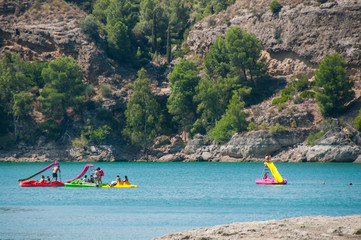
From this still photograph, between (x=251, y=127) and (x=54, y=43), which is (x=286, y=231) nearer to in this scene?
(x=251, y=127)

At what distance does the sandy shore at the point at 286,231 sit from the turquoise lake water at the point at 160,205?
4.43 meters

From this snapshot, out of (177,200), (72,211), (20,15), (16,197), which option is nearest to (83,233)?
(72,211)

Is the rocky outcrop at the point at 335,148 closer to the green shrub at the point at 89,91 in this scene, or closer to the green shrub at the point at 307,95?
the green shrub at the point at 307,95

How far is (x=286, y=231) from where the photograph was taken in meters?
23.8

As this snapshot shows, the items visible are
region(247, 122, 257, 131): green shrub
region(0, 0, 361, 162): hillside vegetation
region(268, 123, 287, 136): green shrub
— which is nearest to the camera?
region(268, 123, 287, 136): green shrub

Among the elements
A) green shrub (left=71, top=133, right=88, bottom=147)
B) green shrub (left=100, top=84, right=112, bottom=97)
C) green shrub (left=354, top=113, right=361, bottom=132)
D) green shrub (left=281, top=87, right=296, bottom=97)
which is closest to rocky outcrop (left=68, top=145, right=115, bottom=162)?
green shrub (left=71, top=133, right=88, bottom=147)

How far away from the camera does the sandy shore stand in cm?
2291

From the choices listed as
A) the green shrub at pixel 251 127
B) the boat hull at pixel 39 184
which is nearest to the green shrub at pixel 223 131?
the green shrub at pixel 251 127

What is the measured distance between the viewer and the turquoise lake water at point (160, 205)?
30278 millimetres

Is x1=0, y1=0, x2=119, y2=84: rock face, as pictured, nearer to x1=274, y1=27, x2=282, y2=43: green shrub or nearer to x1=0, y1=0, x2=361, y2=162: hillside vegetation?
x1=0, y1=0, x2=361, y2=162: hillside vegetation

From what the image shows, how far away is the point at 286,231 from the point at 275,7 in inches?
3320

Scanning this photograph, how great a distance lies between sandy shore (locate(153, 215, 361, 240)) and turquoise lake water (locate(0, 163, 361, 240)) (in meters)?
4.43

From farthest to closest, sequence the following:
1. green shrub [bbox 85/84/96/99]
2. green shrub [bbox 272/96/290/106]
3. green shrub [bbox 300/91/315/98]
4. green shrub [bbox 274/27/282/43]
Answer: green shrub [bbox 85/84/96/99] → green shrub [bbox 274/27/282/43] → green shrub [bbox 272/96/290/106] → green shrub [bbox 300/91/315/98]

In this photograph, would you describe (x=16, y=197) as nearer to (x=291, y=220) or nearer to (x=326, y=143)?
(x=291, y=220)
